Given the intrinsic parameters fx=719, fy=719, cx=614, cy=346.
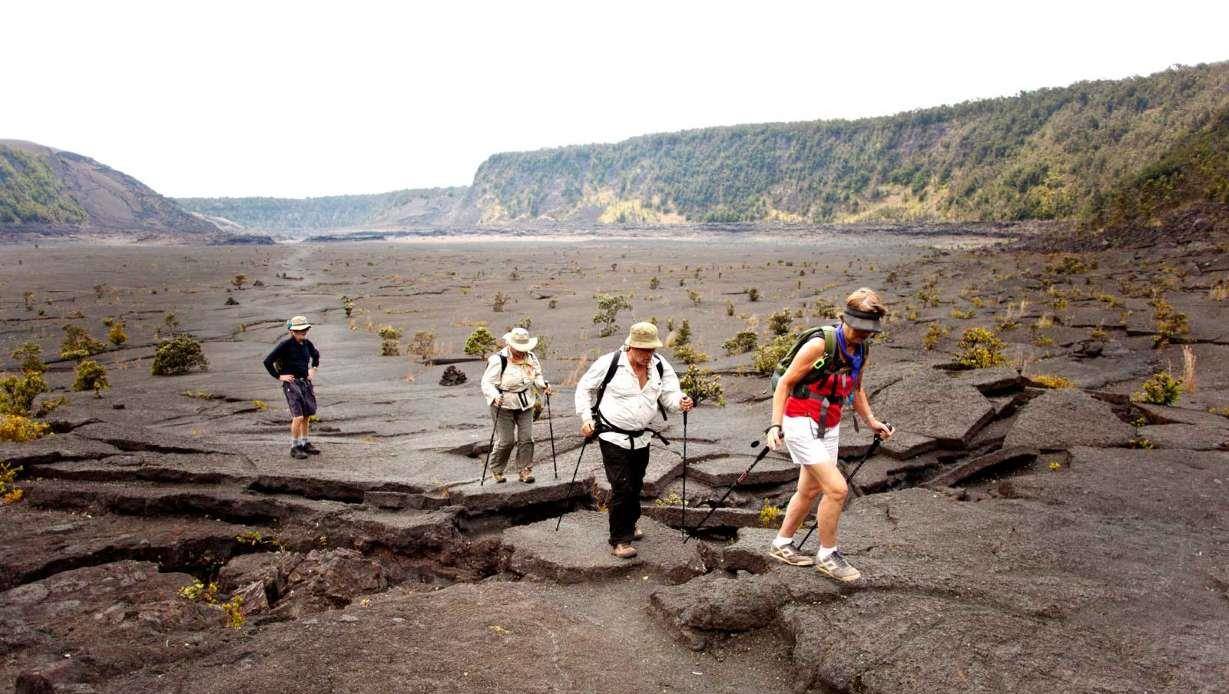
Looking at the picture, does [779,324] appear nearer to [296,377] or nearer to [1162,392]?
[1162,392]

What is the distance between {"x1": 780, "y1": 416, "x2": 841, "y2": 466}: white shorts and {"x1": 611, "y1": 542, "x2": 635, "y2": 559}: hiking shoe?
76.1 inches

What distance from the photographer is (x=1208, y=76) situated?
9081 centimetres

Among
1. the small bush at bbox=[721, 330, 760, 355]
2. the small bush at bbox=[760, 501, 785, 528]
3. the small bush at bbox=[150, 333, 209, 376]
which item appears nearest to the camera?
the small bush at bbox=[760, 501, 785, 528]

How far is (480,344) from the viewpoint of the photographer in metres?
22.3

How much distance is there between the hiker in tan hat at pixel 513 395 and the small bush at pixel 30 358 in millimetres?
16938

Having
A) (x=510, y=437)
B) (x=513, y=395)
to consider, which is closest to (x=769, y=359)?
(x=510, y=437)

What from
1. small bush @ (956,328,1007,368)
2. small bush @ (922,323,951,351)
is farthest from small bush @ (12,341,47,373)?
small bush @ (922,323,951,351)

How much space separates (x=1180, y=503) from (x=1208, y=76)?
114031mm

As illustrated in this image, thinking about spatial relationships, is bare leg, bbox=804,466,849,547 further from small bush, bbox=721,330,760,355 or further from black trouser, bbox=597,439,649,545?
small bush, bbox=721,330,760,355

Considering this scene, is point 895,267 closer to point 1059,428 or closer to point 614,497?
point 1059,428

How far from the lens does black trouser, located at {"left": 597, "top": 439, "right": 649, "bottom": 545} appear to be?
6324 mm

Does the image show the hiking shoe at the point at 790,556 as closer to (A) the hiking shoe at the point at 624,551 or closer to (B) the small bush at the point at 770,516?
(A) the hiking shoe at the point at 624,551

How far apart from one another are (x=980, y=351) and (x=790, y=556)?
31.9 feet

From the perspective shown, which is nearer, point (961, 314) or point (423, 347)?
point (423, 347)
